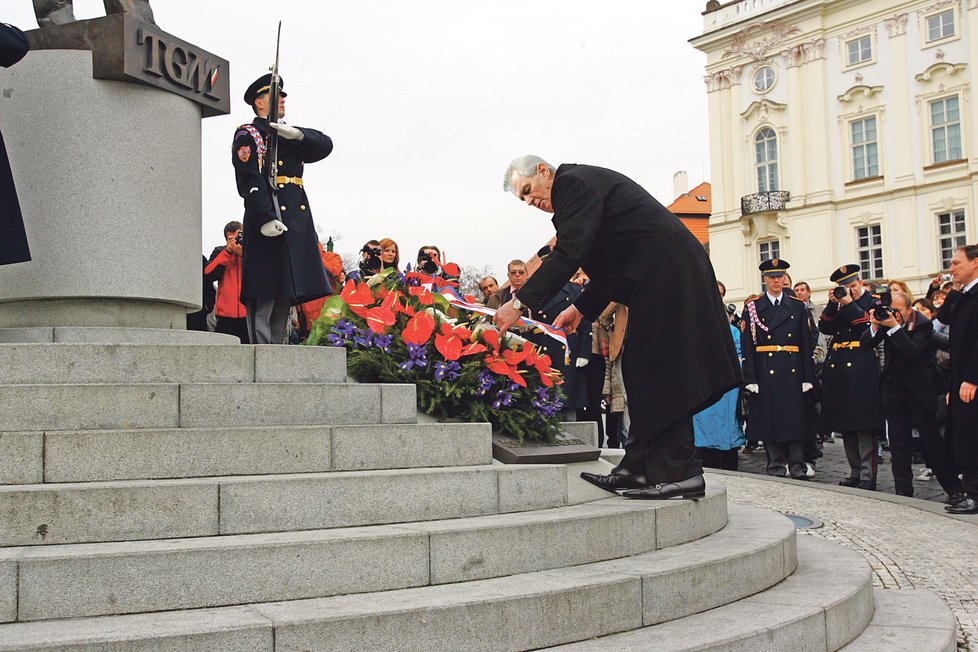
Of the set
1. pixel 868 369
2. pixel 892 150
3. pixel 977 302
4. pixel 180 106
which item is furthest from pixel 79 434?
pixel 892 150

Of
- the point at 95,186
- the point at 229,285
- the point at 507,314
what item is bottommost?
the point at 507,314

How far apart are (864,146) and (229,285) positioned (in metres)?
33.9

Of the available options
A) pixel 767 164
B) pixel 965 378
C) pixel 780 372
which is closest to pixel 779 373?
pixel 780 372

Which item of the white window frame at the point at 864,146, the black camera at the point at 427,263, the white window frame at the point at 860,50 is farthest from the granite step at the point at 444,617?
the white window frame at the point at 860,50

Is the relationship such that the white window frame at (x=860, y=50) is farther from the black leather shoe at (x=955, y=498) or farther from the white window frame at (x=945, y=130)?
the black leather shoe at (x=955, y=498)

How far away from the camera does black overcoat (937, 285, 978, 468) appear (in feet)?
26.2

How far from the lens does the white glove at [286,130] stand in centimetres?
704

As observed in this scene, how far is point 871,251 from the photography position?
37875 millimetres

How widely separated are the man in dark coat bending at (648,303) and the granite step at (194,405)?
809mm

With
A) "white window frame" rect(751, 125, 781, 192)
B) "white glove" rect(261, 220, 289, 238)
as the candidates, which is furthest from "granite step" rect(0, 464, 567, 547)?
"white window frame" rect(751, 125, 781, 192)

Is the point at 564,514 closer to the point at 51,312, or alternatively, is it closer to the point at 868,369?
the point at 51,312

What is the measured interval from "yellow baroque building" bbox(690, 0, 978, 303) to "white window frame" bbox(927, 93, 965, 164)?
0.17ft

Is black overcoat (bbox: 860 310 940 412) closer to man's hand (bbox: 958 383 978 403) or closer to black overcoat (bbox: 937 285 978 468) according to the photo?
black overcoat (bbox: 937 285 978 468)

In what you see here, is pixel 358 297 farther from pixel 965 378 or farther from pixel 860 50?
pixel 860 50
